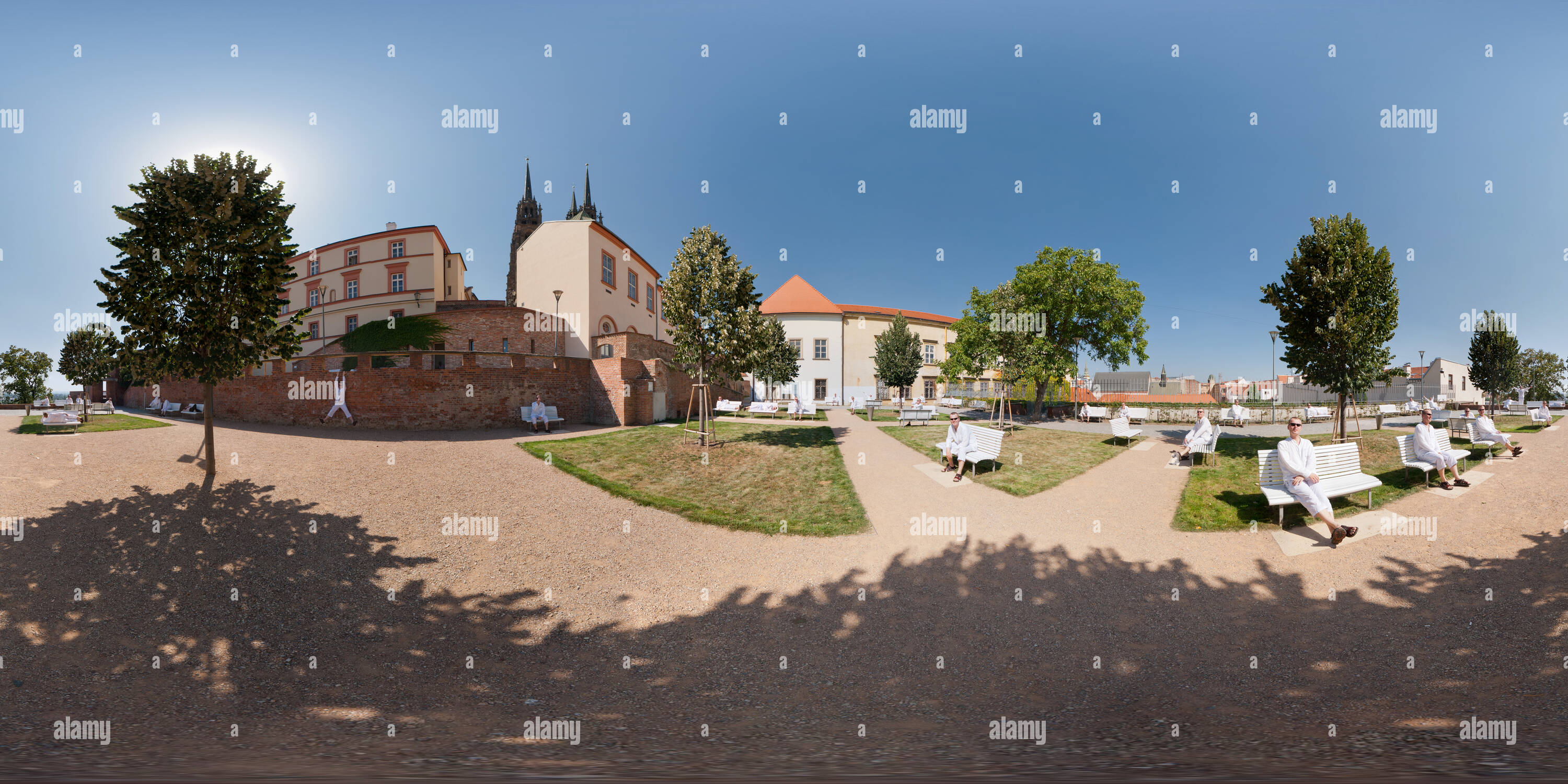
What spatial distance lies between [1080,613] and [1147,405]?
23670mm

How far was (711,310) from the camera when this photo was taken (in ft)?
43.5

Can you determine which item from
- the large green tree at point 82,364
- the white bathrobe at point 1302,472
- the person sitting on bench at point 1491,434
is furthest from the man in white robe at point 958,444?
the large green tree at point 82,364

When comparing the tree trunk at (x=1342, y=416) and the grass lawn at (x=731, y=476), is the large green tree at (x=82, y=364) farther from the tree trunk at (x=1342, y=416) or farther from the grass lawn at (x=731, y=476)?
the tree trunk at (x=1342, y=416)

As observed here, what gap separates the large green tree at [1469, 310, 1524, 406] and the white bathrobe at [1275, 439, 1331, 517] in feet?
118

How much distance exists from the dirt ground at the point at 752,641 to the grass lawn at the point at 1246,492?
51 centimetres

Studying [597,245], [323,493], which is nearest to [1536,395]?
[597,245]

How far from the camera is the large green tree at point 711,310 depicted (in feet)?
43.0

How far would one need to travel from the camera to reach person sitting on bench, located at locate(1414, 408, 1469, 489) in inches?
335

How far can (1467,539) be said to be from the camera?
638 cm

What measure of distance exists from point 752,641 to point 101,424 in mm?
23379

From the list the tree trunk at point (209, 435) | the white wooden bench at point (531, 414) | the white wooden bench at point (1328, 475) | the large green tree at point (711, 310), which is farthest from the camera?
the white wooden bench at point (531, 414)

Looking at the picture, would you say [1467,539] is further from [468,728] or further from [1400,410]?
[1400,410]

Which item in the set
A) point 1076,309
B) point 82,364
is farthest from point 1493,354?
point 82,364

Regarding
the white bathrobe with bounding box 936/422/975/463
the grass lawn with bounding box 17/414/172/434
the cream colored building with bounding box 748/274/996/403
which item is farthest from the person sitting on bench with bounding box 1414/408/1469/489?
the cream colored building with bounding box 748/274/996/403
